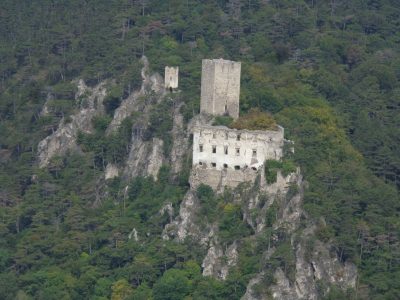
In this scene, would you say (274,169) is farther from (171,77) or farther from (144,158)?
(171,77)

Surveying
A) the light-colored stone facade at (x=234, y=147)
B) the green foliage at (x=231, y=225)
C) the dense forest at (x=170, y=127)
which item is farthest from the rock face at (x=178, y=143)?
the green foliage at (x=231, y=225)

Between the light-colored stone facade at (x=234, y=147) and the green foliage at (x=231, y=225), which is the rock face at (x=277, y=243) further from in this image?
the light-colored stone facade at (x=234, y=147)

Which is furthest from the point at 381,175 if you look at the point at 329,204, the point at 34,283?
the point at 34,283

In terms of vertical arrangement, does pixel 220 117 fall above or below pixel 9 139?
above

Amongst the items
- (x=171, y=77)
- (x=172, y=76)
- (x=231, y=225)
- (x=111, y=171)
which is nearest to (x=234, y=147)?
(x=231, y=225)

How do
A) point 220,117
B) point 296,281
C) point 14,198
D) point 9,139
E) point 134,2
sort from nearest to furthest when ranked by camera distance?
point 296,281 → point 220,117 → point 14,198 → point 9,139 → point 134,2

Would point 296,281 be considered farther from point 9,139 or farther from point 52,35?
point 52,35
